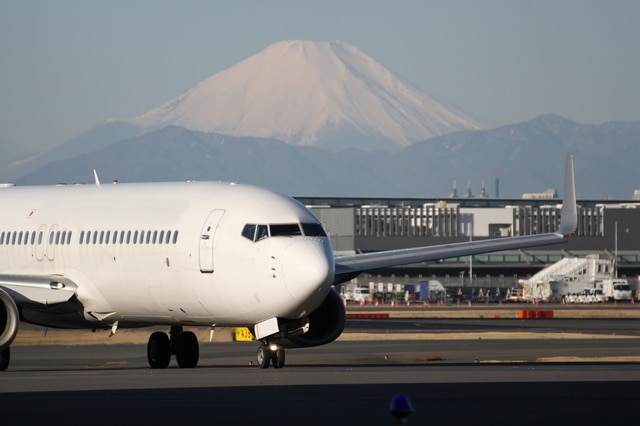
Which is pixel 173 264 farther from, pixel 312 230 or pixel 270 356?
pixel 312 230

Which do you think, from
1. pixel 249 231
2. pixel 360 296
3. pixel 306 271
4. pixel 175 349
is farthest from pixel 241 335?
pixel 360 296

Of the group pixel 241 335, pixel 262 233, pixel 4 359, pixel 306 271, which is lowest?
pixel 4 359

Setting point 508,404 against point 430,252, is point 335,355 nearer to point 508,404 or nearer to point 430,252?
point 430,252

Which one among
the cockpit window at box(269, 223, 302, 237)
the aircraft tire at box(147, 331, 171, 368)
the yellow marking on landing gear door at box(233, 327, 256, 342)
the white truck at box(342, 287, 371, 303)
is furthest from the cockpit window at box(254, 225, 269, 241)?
the white truck at box(342, 287, 371, 303)

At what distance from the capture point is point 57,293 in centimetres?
3609

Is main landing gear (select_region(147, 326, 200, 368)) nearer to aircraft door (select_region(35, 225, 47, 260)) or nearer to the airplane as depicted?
the airplane

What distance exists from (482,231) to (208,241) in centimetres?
15904

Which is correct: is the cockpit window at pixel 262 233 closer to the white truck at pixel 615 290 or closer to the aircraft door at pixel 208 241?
the aircraft door at pixel 208 241

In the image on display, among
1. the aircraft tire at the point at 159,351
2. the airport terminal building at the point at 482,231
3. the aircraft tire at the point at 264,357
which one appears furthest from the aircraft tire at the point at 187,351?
the airport terminal building at the point at 482,231

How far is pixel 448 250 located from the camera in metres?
41.8

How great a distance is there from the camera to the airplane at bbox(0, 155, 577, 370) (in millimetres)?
32219

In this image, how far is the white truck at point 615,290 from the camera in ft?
413

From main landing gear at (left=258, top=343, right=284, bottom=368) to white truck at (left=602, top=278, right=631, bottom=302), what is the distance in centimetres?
9288

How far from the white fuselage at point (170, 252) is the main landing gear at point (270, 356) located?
5.29 feet
